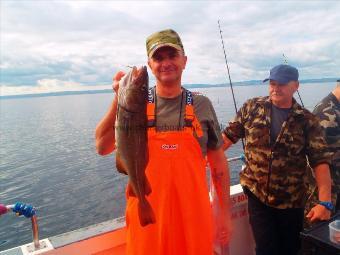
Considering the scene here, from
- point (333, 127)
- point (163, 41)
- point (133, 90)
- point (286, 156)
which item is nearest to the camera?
point (133, 90)

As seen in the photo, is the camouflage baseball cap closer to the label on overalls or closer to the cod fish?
the cod fish

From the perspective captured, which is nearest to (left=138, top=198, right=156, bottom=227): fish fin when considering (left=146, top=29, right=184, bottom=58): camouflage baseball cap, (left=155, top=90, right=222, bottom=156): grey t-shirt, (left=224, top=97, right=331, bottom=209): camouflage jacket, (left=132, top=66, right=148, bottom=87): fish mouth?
(left=155, top=90, right=222, bottom=156): grey t-shirt

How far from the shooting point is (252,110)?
4.21 m

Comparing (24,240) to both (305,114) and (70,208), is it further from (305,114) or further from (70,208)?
(305,114)

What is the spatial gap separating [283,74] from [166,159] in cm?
226

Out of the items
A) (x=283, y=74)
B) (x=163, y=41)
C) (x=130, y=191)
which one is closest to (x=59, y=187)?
(x=283, y=74)

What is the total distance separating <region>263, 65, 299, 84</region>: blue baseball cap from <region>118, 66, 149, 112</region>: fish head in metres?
2.29

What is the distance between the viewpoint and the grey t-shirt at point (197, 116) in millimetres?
2660

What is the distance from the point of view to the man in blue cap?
387 centimetres

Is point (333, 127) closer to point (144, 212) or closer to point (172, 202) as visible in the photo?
point (172, 202)

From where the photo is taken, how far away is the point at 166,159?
8.46 feet

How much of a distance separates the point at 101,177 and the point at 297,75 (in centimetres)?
1899

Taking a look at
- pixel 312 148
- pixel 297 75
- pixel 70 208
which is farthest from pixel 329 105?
pixel 70 208

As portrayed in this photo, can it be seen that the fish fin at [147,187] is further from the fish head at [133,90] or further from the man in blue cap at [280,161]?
the man in blue cap at [280,161]
